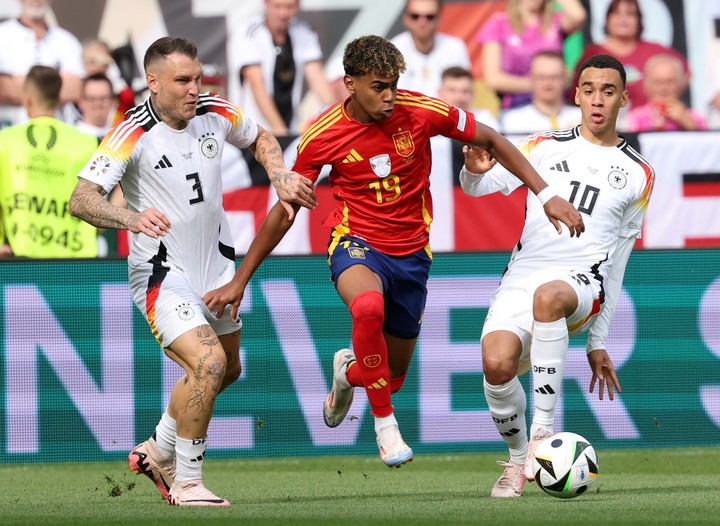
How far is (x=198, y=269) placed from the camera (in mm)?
7723

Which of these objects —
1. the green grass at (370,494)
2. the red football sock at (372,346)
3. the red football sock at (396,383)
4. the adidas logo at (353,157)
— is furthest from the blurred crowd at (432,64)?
the red football sock at (372,346)

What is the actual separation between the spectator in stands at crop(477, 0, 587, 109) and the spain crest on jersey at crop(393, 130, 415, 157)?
6.72 meters

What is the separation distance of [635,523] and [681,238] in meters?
6.62

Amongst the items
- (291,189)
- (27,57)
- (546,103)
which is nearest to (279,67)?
(27,57)

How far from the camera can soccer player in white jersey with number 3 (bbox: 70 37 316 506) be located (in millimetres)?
7363

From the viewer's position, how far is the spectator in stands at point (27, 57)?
1435 centimetres

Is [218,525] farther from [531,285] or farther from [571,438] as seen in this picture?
[531,285]

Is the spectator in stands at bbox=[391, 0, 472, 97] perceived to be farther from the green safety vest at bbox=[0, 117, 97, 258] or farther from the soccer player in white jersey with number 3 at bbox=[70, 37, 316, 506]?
the soccer player in white jersey with number 3 at bbox=[70, 37, 316, 506]

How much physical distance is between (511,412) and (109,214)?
98.9 inches

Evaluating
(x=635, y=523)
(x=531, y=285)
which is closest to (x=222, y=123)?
(x=531, y=285)

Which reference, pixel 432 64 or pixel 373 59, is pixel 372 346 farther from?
pixel 432 64

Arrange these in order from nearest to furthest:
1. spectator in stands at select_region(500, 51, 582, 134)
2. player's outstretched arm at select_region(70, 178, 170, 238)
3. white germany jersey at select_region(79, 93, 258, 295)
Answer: player's outstretched arm at select_region(70, 178, 170, 238), white germany jersey at select_region(79, 93, 258, 295), spectator in stands at select_region(500, 51, 582, 134)

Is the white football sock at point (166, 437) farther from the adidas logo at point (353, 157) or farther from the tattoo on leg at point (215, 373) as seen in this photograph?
the adidas logo at point (353, 157)

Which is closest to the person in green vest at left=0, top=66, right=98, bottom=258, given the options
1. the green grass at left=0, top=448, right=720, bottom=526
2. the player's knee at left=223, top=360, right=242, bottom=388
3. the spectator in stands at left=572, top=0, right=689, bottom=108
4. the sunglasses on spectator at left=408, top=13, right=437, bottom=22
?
the green grass at left=0, top=448, right=720, bottom=526
